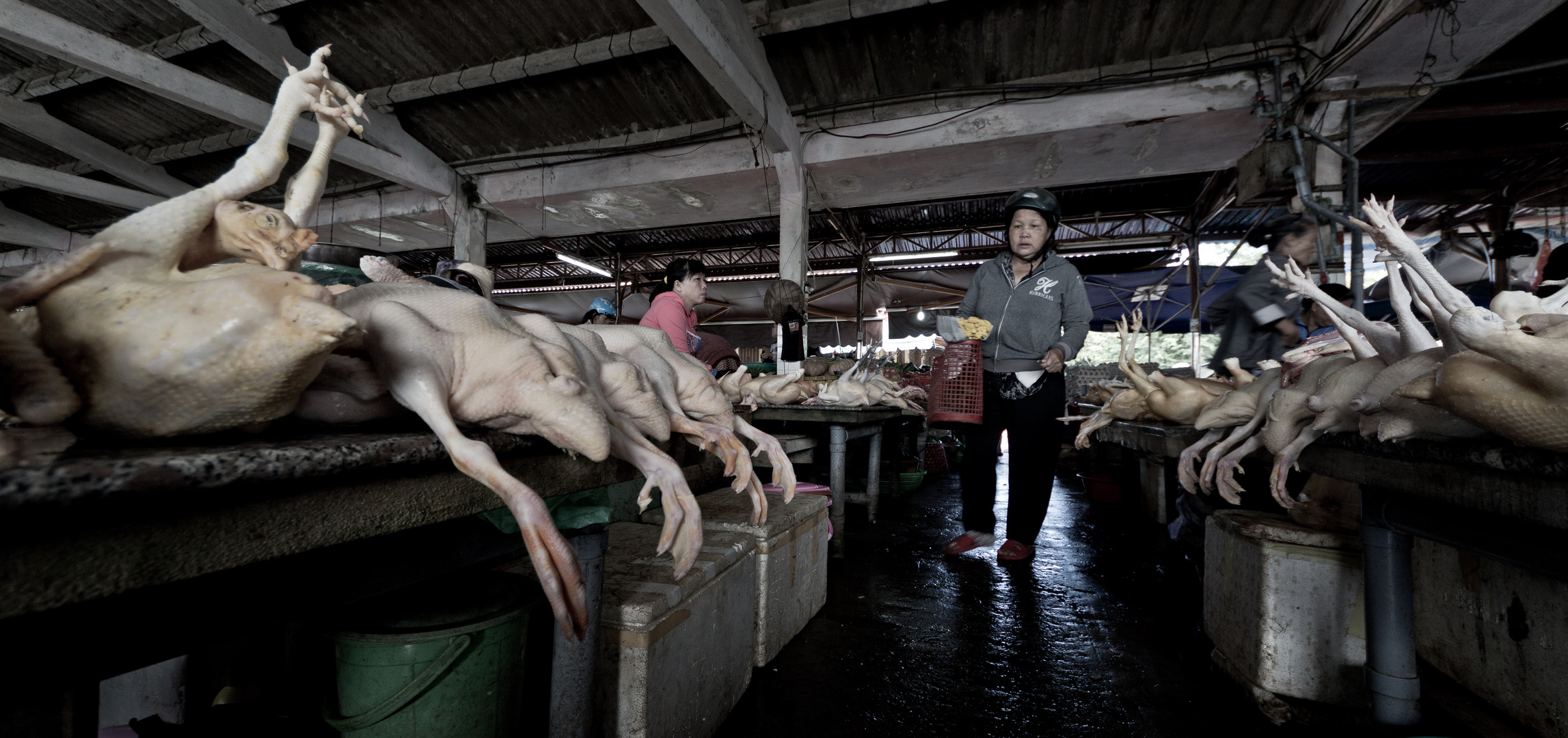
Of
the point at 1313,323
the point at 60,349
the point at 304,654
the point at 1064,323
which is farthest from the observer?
the point at 1313,323

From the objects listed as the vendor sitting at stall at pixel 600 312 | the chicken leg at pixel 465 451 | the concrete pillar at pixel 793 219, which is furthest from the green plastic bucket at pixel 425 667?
the concrete pillar at pixel 793 219

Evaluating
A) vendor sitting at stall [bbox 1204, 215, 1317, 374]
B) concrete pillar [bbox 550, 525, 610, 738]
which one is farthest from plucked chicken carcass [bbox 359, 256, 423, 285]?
vendor sitting at stall [bbox 1204, 215, 1317, 374]

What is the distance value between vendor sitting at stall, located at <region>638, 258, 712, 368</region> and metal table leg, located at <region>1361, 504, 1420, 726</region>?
350 cm

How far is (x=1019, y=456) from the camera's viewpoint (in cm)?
364

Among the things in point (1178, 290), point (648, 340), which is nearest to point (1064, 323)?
point (648, 340)

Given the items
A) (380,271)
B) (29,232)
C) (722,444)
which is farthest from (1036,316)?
(29,232)

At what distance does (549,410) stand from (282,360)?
396 millimetres

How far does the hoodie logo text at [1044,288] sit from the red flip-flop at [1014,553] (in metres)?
1.61

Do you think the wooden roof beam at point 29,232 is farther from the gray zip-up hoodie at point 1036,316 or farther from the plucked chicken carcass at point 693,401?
the gray zip-up hoodie at point 1036,316

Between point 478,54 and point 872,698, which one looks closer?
point 872,698

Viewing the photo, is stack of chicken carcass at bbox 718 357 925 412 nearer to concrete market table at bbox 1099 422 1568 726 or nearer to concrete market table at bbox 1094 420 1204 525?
concrete market table at bbox 1094 420 1204 525

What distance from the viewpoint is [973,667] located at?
2.41 metres

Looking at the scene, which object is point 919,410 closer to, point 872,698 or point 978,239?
point 872,698

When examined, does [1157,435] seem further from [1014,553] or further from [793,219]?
[793,219]
